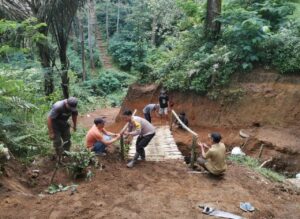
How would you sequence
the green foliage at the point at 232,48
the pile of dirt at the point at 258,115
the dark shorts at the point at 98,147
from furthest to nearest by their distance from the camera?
the green foliage at the point at 232,48, the pile of dirt at the point at 258,115, the dark shorts at the point at 98,147

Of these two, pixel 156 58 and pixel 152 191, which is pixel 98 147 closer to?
pixel 152 191

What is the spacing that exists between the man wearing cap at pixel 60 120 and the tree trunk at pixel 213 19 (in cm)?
960

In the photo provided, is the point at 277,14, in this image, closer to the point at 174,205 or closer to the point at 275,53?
the point at 275,53

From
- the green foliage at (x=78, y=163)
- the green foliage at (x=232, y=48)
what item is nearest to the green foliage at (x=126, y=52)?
the green foliage at (x=232, y=48)

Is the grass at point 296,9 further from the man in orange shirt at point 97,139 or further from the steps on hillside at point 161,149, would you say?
the man in orange shirt at point 97,139

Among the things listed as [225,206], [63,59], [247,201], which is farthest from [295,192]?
[63,59]

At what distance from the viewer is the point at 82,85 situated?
27.9 meters

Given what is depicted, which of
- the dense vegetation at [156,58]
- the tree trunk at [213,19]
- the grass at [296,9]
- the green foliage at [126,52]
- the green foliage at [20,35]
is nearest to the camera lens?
the dense vegetation at [156,58]

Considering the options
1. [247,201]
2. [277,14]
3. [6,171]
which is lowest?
[247,201]

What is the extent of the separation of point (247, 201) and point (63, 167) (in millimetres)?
3612

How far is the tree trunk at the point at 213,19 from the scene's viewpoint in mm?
15414

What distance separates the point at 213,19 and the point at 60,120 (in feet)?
32.5

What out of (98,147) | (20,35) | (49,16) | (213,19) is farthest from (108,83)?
(98,147)

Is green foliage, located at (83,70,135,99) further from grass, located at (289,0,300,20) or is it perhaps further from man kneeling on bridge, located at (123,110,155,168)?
man kneeling on bridge, located at (123,110,155,168)
